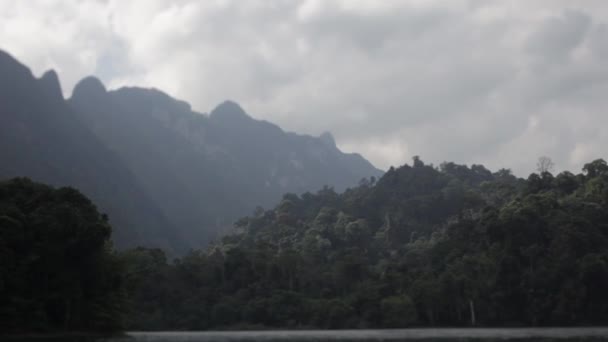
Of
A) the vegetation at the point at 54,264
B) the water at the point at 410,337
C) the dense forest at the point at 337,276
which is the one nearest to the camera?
the water at the point at 410,337

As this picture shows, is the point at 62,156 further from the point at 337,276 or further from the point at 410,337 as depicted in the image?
the point at 410,337

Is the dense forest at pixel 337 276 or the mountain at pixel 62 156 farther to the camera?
the mountain at pixel 62 156

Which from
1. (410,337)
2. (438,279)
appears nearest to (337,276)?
(438,279)

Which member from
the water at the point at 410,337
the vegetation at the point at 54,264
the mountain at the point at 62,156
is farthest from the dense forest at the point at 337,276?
the mountain at the point at 62,156

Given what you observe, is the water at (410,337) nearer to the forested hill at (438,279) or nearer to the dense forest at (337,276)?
the dense forest at (337,276)

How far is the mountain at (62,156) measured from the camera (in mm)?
130125

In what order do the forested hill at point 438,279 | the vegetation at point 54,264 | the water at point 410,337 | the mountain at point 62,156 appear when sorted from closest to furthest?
the water at point 410,337, the vegetation at point 54,264, the forested hill at point 438,279, the mountain at point 62,156

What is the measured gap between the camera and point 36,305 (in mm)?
42219

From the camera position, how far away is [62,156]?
5645 inches

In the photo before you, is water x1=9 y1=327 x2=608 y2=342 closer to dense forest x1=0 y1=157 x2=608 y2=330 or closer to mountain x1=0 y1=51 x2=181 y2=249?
dense forest x1=0 y1=157 x2=608 y2=330

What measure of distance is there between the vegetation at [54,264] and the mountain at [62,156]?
256 ft

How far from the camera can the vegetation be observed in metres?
41.1

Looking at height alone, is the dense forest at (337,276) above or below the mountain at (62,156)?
below

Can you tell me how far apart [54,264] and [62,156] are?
348ft
